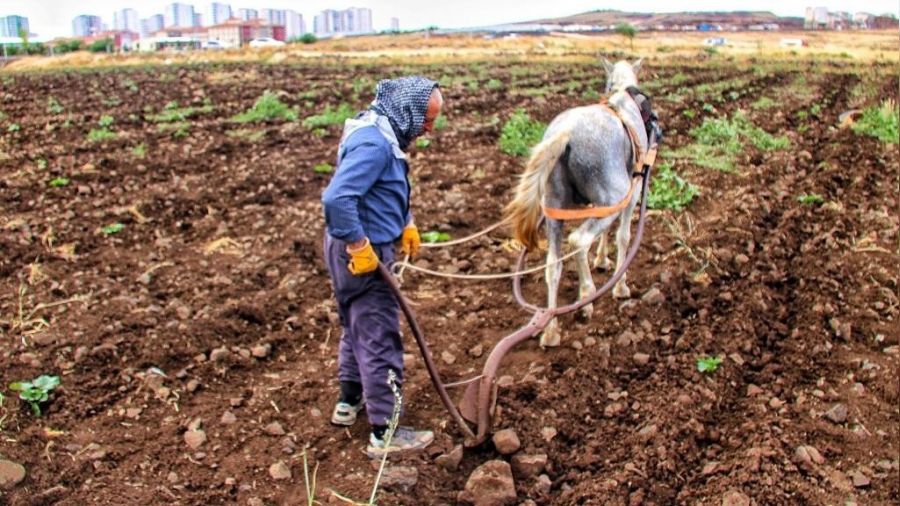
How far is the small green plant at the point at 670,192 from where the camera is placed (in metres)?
7.55

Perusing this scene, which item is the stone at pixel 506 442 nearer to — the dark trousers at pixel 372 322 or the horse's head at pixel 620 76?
the dark trousers at pixel 372 322

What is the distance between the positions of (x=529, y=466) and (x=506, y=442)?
20 cm

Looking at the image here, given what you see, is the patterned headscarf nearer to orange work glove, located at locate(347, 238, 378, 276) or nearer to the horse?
orange work glove, located at locate(347, 238, 378, 276)

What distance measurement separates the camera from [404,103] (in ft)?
12.2

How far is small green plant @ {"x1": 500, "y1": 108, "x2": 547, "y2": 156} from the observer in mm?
9883

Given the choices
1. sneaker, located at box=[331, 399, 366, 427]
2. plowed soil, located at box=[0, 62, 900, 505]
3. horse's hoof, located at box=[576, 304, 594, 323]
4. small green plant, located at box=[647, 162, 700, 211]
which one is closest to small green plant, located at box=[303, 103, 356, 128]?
plowed soil, located at box=[0, 62, 900, 505]

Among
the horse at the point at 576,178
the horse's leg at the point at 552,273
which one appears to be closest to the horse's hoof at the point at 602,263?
the horse at the point at 576,178

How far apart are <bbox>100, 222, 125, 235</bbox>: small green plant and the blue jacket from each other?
4132 mm

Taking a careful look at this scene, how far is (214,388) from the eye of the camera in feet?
15.2

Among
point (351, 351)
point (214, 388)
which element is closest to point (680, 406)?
point (351, 351)

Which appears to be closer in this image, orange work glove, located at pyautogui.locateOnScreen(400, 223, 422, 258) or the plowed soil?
the plowed soil

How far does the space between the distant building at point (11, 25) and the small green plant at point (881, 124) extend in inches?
400

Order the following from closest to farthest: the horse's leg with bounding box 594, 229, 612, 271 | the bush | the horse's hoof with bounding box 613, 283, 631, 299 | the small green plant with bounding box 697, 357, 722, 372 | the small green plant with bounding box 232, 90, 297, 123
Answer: the small green plant with bounding box 697, 357, 722, 372 < the horse's hoof with bounding box 613, 283, 631, 299 < the horse's leg with bounding box 594, 229, 612, 271 < the small green plant with bounding box 232, 90, 297, 123 < the bush

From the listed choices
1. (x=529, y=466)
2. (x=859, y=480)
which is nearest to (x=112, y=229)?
(x=529, y=466)
